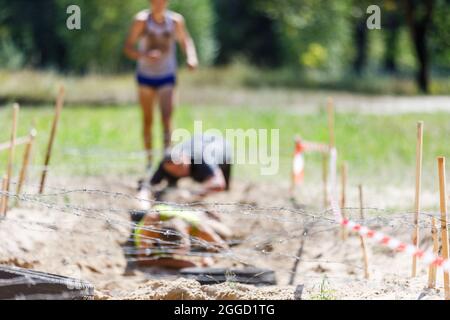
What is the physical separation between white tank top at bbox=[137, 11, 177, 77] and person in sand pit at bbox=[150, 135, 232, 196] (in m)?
1.15

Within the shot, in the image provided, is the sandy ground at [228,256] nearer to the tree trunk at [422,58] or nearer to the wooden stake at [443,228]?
the wooden stake at [443,228]

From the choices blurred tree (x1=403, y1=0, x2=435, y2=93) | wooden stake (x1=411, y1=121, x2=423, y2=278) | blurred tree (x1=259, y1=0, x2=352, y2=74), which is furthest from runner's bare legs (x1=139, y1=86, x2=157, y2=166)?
blurred tree (x1=259, y1=0, x2=352, y2=74)

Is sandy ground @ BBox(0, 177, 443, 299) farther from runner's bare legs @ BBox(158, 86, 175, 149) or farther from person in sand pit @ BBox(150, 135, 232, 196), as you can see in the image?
runner's bare legs @ BBox(158, 86, 175, 149)

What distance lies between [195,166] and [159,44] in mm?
1877

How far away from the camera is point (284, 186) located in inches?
425

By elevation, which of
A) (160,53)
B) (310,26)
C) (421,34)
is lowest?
(160,53)

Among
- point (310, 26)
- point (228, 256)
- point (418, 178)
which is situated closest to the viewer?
point (418, 178)

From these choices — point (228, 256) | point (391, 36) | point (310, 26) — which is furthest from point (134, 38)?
point (391, 36)

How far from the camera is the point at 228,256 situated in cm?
630

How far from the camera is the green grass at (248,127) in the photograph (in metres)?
11.7

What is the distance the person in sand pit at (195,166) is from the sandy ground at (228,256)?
0.92ft

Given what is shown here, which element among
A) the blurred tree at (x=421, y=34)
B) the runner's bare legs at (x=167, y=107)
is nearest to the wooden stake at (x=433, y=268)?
the runner's bare legs at (x=167, y=107)

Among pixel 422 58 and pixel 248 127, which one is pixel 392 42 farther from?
pixel 248 127

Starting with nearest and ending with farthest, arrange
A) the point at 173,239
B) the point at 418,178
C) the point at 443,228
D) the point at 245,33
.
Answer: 1. the point at 443,228
2. the point at 418,178
3. the point at 173,239
4. the point at 245,33
